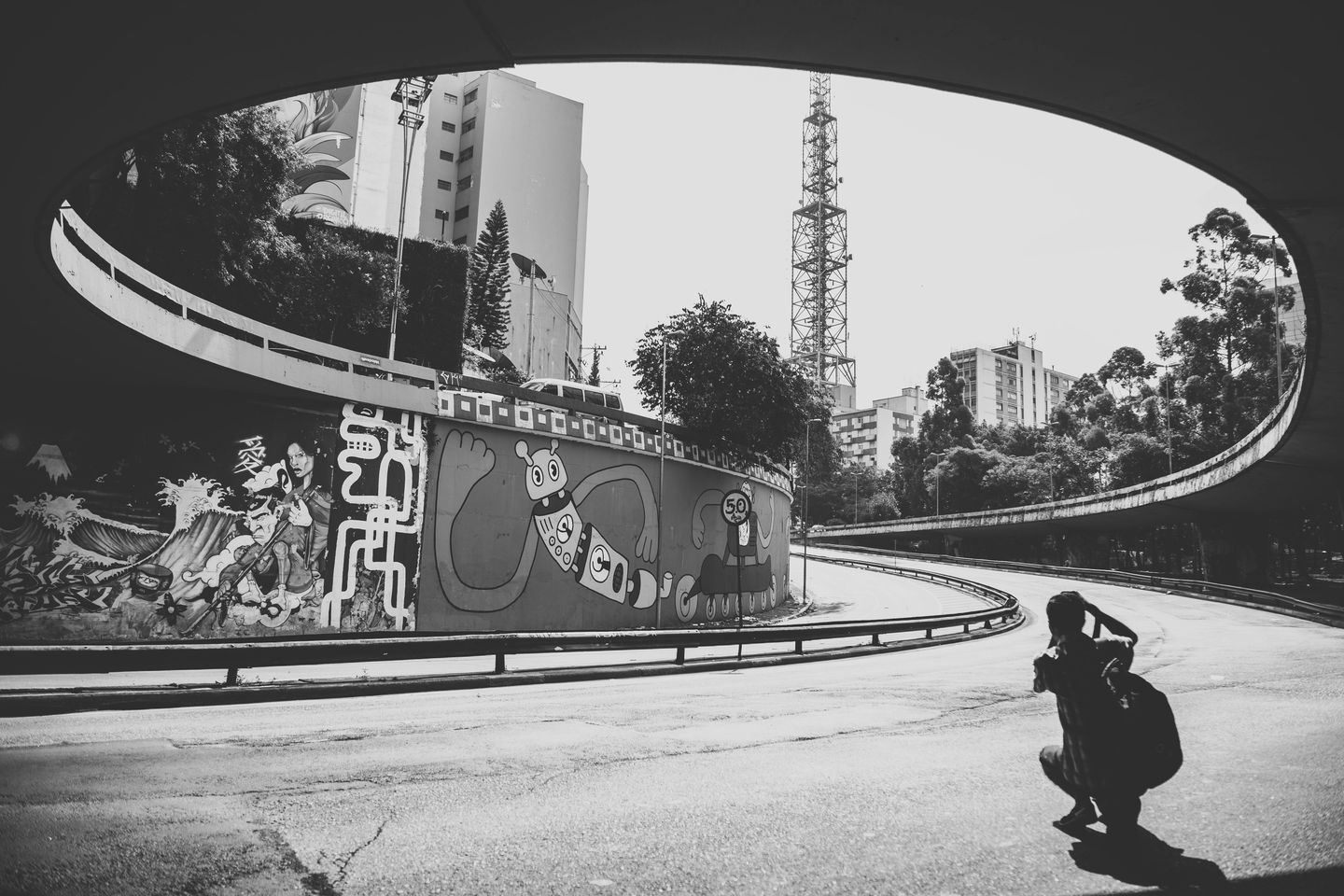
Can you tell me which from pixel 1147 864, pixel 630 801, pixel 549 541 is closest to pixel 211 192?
pixel 549 541

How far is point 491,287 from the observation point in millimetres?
53656

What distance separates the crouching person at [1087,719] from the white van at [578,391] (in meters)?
24.4

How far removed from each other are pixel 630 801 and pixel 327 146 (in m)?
56.6

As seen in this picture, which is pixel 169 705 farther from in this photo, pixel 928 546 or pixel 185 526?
pixel 928 546

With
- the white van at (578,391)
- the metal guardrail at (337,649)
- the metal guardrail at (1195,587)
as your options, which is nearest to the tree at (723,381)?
the white van at (578,391)

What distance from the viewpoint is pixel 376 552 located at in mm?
17344

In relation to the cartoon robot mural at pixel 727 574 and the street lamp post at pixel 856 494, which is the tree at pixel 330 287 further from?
the street lamp post at pixel 856 494

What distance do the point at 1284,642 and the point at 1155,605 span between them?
13.5m

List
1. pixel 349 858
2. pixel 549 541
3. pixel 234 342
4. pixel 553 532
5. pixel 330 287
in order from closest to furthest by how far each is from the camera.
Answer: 1. pixel 349 858
2. pixel 234 342
3. pixel 549 541
4. pixel 553 532
5. pixel 330 287

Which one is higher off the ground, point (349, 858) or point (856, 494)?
point (856, 494)

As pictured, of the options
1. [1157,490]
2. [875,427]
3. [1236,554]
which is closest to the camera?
[1157,490]

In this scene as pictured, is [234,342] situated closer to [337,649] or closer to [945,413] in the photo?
[337,649]

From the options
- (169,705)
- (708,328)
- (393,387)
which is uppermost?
(708,328)

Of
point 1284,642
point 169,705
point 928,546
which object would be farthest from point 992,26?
point 928,546
